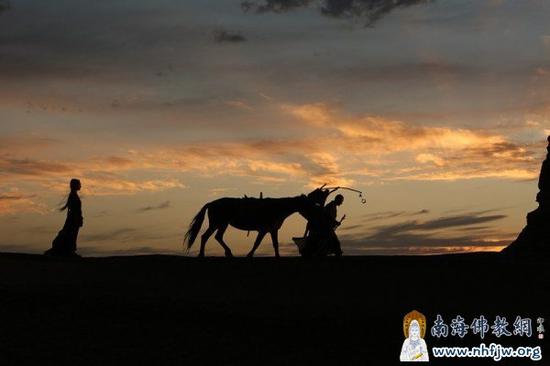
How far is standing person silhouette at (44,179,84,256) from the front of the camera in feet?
78.5

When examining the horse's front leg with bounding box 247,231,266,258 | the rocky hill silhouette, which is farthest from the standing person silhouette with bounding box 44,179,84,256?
the rocky hill silhouette

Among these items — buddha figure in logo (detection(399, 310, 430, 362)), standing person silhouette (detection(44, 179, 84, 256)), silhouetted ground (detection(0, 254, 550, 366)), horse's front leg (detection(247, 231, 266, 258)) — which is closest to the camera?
silhouetted ground (detection(0, 254, 550, 366))

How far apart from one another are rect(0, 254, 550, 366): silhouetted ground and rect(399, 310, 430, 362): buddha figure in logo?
7.5 inches

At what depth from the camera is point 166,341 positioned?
13.7 m

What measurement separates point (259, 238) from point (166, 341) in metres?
9.89

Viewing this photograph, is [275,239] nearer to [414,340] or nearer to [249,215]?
[249,215]

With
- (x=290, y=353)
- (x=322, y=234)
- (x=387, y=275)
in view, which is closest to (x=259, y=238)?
(x=322, y=234)

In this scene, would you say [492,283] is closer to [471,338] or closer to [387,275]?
[387,275]

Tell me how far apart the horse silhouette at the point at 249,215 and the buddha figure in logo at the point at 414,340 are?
8049 mm

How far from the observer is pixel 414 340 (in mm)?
14023

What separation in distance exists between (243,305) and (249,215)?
24.2 ft

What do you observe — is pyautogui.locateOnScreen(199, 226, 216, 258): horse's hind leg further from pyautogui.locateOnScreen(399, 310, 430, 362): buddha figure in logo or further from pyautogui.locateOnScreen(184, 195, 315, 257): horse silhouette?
pyautogui.locateOnScreen(399, 310, 430, 362): buddha figure in logo

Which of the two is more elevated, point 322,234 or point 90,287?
point 322,234

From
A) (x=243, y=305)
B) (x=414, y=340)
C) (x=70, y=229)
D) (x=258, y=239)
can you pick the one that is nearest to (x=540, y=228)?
(x=258, y=239)
